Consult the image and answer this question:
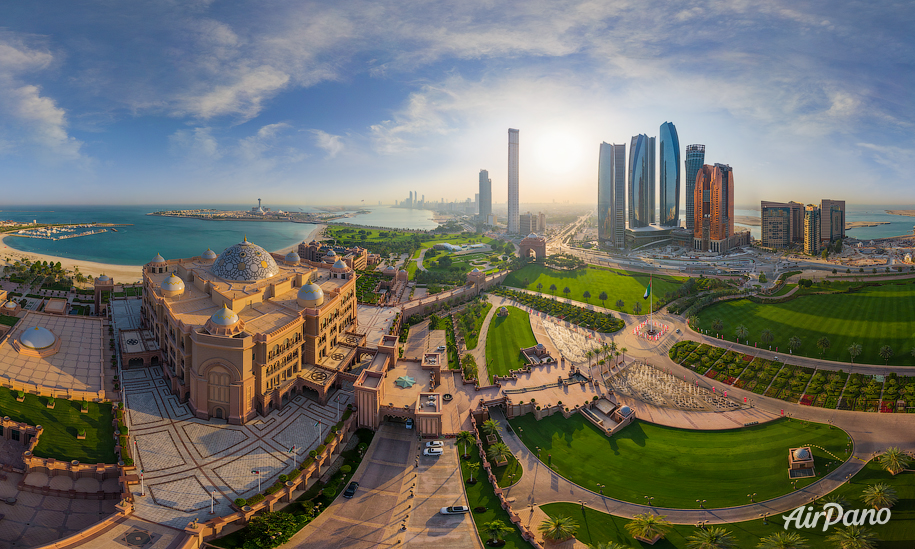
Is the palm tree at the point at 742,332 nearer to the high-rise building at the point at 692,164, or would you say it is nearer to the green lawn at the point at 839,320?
the green lawn at the point at 839,320

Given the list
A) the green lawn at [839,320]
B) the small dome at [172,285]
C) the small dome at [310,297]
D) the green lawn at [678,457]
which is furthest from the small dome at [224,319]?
the green lawn at [839,320]

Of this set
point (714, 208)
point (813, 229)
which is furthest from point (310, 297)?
point (813, 229)

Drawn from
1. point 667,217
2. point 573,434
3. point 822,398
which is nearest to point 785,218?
point 667,217

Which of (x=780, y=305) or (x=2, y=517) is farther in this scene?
(x=780, y=305)

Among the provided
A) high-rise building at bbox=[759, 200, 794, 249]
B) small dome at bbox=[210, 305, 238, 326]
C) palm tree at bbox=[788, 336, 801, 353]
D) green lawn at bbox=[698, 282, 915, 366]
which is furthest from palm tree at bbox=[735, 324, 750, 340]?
high-rise building at bbox=[759, 200, 794, 249]

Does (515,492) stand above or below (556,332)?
below

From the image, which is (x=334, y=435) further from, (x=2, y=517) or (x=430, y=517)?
(x=2, y=517)

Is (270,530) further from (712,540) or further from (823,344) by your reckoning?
(823,344)
